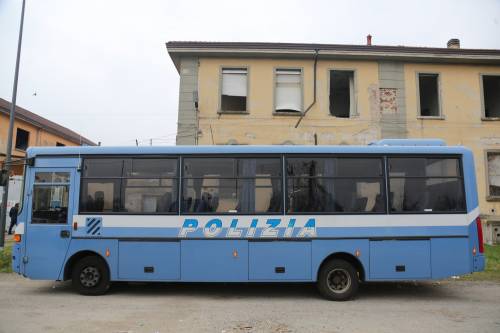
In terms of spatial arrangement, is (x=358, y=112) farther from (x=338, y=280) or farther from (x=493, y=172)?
(x=338, y=280)

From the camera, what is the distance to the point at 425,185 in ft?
26.2

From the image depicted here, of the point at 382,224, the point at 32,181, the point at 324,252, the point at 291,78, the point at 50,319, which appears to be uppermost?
the point at 291,78

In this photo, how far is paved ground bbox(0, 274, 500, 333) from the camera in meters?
5.98

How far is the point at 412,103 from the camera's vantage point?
52.9ft

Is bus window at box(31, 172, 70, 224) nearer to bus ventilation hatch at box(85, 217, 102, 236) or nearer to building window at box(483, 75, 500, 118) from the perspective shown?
bus ventilation hatch at box(85, 217, 102, 236)

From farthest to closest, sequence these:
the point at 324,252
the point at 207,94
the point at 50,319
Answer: the point at 207,94, the point at 324,252, the point at 50,319

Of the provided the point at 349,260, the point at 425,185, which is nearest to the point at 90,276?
the point at 349,260

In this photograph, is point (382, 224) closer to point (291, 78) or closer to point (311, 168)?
point (311, 168)

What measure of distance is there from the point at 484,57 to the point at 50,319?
59.5 feet

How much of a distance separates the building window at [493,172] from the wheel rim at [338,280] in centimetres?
1146

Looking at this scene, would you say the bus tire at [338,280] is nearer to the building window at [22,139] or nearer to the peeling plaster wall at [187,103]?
the peeling plaster wall at [187,103]

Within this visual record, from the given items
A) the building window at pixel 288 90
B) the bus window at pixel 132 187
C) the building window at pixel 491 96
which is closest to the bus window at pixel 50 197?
the bus window at pixel 132 187

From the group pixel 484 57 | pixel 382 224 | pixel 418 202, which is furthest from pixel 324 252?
pixel 484 57

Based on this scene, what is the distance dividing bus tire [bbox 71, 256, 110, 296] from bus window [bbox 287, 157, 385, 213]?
13.6 feet
